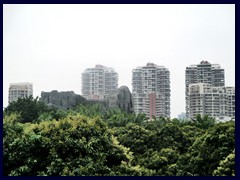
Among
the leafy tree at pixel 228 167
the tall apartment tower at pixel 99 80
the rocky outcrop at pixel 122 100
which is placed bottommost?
the leafy tree at pixel 228 167

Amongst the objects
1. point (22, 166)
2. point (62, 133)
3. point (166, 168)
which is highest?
point (62, 133)

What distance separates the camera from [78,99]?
18391mm

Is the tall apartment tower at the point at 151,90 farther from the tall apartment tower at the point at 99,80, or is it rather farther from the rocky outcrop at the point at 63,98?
the rocky outcrop at the point at 63,98

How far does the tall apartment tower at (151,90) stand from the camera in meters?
22.9

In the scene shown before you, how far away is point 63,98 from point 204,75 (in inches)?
333

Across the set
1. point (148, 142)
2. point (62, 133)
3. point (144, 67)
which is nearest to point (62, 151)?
point (62, 133)

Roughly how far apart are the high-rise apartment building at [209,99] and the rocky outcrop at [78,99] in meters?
3.55

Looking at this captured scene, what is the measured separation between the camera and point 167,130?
845 centimetres

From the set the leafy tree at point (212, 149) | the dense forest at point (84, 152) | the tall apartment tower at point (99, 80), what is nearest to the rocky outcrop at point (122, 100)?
the tall apartment tower at point (99, 80)

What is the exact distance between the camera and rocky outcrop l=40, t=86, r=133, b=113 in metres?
18.3

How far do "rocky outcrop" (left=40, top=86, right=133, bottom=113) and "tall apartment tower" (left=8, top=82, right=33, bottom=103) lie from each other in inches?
47.1

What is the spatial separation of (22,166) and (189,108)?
54.1ft

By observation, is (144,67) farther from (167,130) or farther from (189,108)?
(167,130)
